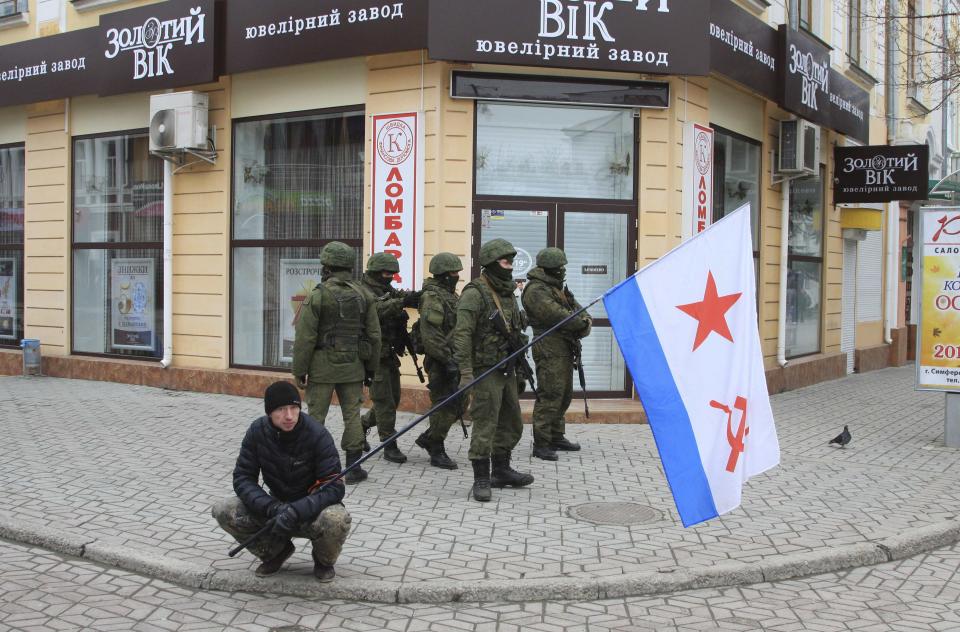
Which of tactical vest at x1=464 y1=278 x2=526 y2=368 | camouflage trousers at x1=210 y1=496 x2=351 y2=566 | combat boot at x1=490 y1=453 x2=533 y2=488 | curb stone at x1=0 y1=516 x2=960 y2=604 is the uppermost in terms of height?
tactical vest at x1=464 y1=278 x2=526 y2=368

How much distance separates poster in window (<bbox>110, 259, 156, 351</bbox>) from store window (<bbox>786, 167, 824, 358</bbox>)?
9528mm

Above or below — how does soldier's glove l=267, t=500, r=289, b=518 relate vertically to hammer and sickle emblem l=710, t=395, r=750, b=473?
below

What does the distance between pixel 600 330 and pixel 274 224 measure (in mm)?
4451

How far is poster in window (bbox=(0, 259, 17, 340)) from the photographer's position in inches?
611

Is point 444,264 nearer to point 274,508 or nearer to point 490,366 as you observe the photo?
point 490,366

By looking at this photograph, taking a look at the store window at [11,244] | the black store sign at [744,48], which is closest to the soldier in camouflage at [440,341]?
the black store sign at [744,48]

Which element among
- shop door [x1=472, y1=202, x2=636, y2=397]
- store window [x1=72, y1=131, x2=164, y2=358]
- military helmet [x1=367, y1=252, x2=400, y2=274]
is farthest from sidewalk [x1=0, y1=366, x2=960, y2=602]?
store window [x1=72, y1=131, x2=164, y2=358]

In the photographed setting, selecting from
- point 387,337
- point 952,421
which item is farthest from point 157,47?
point 952,421

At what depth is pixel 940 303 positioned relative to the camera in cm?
983

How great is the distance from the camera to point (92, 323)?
14.3 meters

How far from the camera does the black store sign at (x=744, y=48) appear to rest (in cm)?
1127

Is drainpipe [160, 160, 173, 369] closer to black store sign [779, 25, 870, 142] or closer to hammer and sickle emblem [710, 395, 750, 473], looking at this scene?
black store sign [779, 25, 870, 142]

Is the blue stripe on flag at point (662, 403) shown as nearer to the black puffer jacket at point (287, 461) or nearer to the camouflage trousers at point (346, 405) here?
the black puffer jacket at point (287, 461)

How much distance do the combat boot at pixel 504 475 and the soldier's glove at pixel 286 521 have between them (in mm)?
2784
